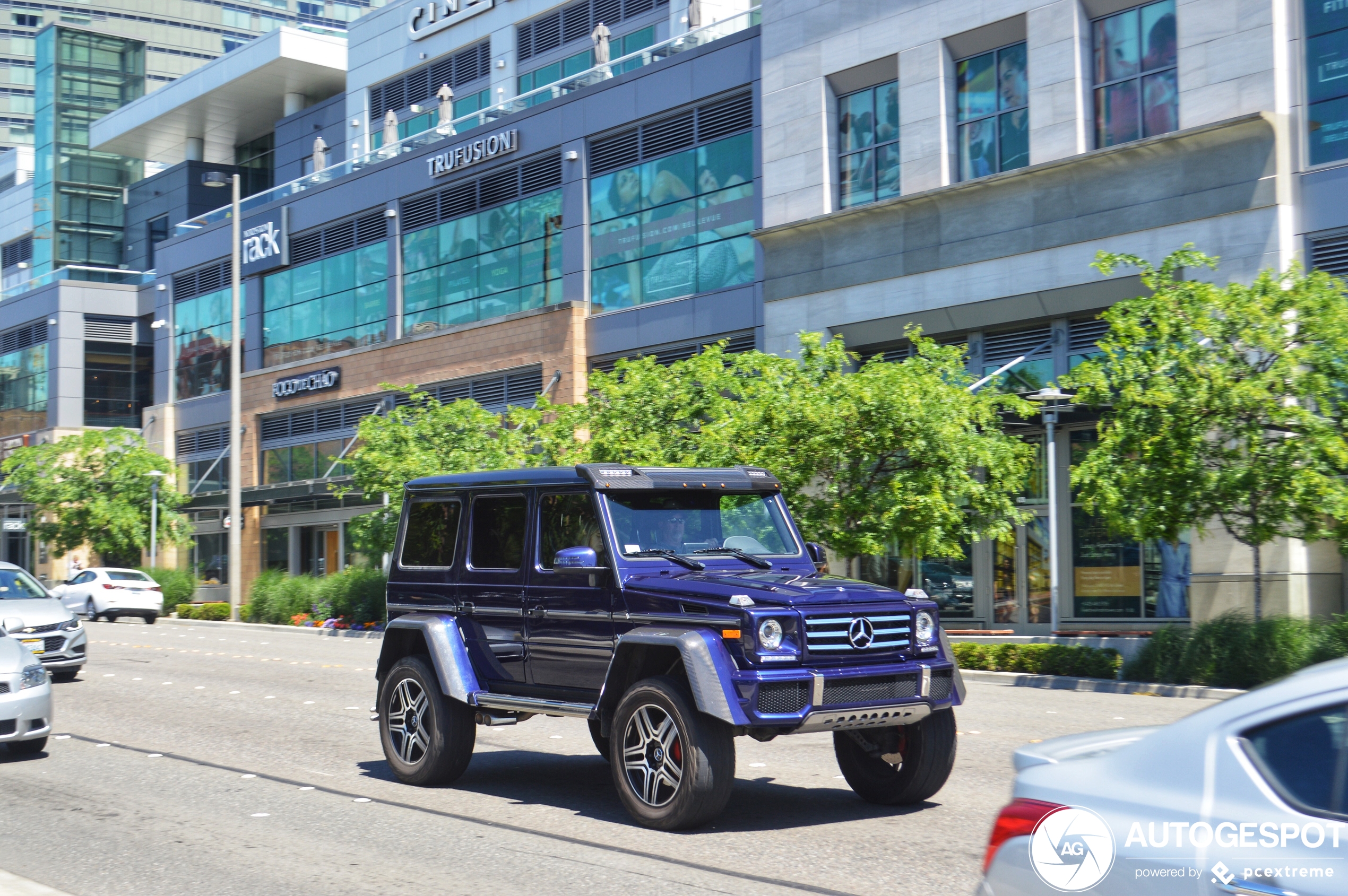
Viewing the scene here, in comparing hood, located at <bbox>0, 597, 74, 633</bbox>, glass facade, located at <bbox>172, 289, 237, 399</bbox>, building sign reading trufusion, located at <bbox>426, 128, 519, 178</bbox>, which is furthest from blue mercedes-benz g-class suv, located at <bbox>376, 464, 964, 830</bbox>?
glass facade, located at <bbox>172, 289, 237, 399</bbox>

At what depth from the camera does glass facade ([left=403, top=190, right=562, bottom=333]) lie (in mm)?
37906

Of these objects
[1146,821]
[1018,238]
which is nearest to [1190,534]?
[1018,238]

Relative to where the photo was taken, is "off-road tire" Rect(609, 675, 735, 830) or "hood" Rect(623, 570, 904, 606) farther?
"hood" Rect(623, 570, 904, 606)

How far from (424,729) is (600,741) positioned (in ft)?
4.39

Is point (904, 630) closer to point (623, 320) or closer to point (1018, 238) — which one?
point (1018, 238)

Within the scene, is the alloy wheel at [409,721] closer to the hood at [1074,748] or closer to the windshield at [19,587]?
the hood at [1074,748]

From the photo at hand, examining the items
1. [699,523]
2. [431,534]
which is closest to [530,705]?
[699,523]

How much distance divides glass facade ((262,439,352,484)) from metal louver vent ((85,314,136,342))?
15.9 m

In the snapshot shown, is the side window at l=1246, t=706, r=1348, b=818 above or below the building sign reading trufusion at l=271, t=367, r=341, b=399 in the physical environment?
below

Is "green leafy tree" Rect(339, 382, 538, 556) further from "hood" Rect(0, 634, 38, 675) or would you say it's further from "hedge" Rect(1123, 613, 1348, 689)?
"hood" Rect(0, 634, 38, 675)

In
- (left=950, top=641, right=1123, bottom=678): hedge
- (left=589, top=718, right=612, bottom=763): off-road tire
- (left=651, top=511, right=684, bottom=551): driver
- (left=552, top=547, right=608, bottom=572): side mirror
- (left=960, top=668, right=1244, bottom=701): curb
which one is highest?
(left=651, top=511, right=684, bottom=551): driver

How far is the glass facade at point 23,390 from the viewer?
62.2 metres

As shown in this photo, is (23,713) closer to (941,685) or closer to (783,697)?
(783,697)

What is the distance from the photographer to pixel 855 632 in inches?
309
